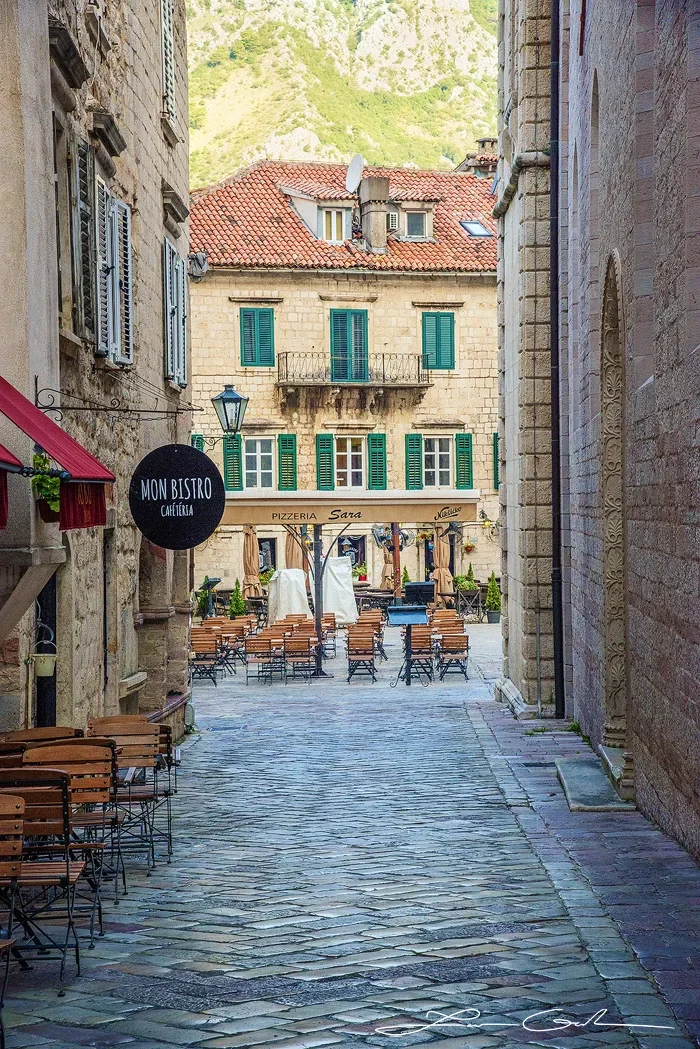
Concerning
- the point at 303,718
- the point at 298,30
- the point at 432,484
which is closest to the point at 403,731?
the point at 303,718

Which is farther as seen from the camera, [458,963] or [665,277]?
[665,277]

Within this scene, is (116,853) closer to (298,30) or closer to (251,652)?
(251,652)

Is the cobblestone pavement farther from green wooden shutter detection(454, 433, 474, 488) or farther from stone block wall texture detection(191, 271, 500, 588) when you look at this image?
green wooden shutter detection(454, 433, 474, 488)

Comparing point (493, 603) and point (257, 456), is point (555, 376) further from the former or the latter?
point (257, 456)

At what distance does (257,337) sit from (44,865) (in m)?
35.4

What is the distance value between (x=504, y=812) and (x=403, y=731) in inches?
251

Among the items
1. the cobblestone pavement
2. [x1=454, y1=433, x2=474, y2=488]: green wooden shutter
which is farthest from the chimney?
the cobblestone pavement

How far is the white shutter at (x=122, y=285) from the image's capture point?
13.5 metres

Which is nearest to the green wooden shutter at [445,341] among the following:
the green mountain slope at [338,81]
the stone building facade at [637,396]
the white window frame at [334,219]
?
the white window frame at [334,219]

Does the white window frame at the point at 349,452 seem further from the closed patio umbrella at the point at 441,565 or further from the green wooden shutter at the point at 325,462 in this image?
the closed patio umbrella at the point at 441,565

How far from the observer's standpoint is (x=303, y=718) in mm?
20031

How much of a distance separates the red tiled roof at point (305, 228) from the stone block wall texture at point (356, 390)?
516 mm

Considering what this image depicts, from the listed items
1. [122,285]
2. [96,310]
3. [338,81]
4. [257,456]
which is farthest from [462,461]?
[338,81]

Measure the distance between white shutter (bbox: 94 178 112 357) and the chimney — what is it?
30.8 m
